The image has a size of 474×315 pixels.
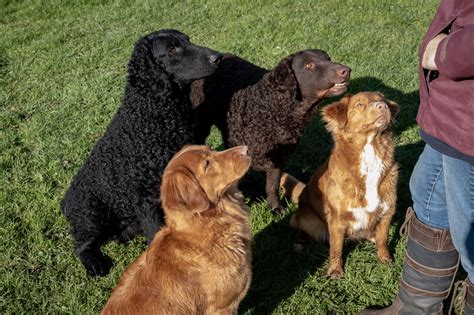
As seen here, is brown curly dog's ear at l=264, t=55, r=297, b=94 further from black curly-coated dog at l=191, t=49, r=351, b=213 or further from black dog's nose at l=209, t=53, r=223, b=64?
black dog's nose at l=209, t=53, r=223, b=64

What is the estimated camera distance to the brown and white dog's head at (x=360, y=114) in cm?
372

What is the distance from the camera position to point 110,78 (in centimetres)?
786

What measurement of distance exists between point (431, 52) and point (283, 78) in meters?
2.58

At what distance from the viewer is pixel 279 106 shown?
4.94 meters

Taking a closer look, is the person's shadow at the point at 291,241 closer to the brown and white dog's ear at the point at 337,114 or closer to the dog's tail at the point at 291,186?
the dog's tail at the point at 291,186

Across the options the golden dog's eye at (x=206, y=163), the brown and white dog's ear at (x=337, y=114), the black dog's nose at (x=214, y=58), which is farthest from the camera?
the black dog's nose at (x=214, y=58)

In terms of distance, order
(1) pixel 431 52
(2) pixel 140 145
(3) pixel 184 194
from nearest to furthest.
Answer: (1) pixel 431 52
(3) pixel 184 194
(2) pixel 140 145

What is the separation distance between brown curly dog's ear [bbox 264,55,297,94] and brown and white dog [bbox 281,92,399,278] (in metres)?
0.99

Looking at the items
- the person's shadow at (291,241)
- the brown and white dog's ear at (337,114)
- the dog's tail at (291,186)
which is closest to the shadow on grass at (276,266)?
the person's shadow at (291,241)

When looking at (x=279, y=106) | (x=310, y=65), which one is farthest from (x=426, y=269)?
(x=310, y=65)

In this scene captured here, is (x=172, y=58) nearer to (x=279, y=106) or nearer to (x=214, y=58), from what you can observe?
(x=214, y=58)

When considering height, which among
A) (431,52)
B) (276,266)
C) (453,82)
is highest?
(431,52)

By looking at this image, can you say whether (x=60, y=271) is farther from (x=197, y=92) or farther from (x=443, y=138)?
(x=443, y=138)

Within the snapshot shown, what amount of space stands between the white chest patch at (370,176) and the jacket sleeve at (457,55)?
5.28 ft
